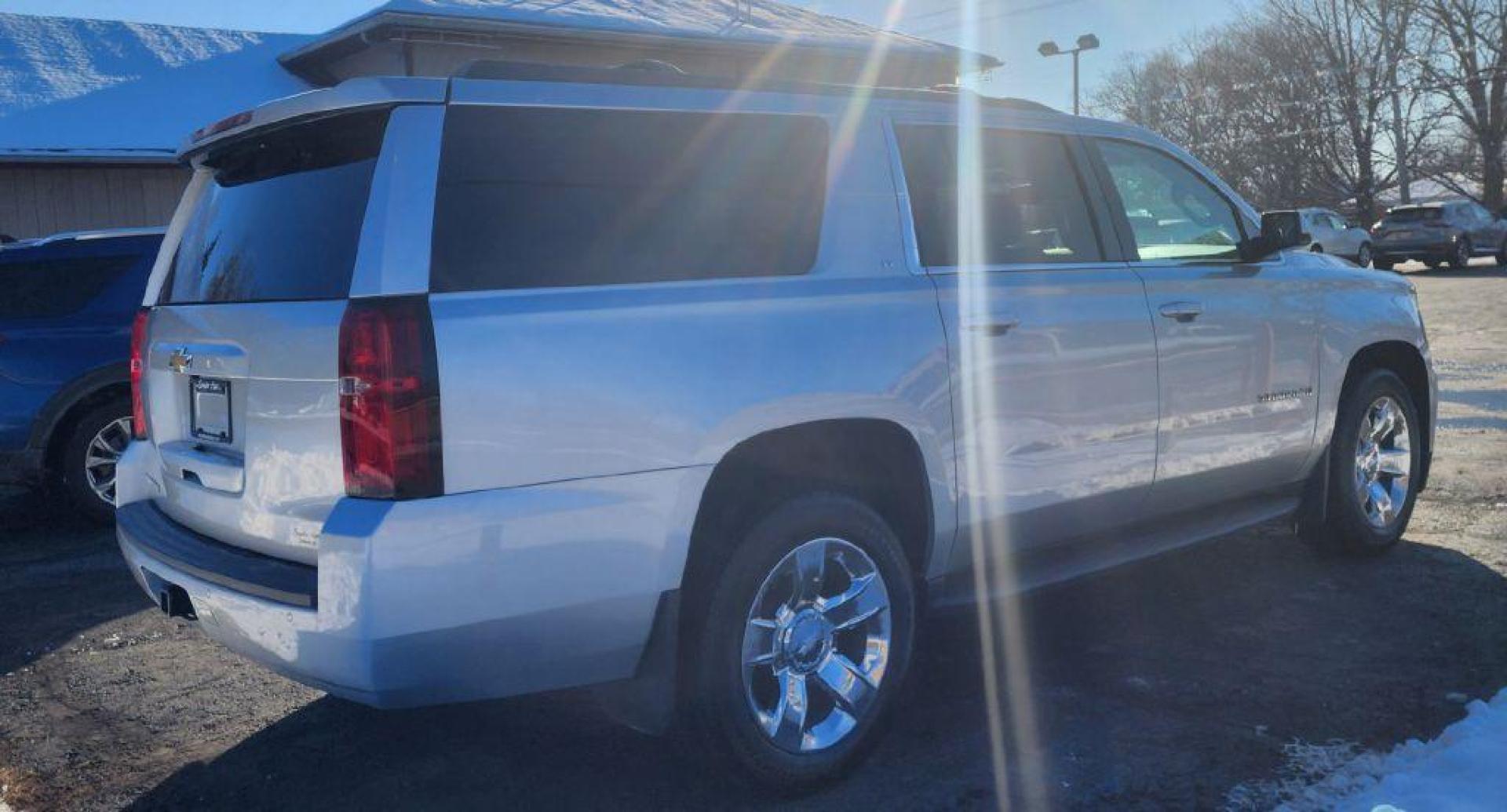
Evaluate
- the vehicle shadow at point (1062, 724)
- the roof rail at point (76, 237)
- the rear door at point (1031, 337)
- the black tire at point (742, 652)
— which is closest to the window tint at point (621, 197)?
the rear door at point (1031, 337)

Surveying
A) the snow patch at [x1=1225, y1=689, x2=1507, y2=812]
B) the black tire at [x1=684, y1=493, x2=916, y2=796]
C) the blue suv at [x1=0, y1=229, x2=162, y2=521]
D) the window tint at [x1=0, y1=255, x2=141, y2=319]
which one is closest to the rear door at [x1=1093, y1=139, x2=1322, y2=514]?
the snow patch at [x1=1225, y1=689, x2=1507, y2=812]

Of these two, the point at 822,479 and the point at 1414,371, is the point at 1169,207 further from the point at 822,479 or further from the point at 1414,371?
the point at 822,479

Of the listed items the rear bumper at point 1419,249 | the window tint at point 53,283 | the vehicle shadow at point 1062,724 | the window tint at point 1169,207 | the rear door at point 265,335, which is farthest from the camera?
the rear bumper at point 1419,249

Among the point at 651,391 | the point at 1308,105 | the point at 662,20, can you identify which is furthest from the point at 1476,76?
the point at 651,391

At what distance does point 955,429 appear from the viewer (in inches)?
156

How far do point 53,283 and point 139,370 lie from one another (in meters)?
3.96

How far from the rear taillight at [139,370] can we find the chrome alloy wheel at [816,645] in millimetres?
2157

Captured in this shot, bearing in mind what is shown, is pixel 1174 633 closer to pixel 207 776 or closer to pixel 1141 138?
pixel 1141 138

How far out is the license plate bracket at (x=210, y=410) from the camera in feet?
11.5

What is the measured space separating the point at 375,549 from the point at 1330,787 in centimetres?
259

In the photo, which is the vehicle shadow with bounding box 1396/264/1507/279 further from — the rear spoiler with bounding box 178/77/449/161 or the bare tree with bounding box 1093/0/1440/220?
the rear spoiler with bounding box 178/77/449/161

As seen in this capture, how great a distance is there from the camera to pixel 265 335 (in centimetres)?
328

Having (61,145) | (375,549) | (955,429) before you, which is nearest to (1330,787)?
(955,429)

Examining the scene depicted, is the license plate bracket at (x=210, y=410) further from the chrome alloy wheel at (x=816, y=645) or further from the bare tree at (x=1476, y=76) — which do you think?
the bare tree at (x=1476, y=76)
